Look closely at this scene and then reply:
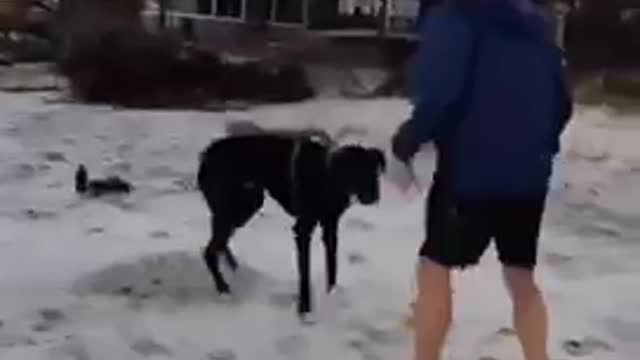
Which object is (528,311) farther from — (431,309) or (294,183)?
(294,183)

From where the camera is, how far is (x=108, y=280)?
736 centimetres

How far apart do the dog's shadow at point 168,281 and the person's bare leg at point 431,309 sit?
1.83 metres

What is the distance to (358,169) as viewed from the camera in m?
6.58

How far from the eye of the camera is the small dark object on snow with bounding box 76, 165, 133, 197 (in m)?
9.84

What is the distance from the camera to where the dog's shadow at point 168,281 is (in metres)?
7.09

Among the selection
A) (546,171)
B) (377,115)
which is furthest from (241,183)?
(377,115)

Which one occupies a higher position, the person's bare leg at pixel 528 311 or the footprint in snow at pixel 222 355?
the person's bare leg at pixel 528 311

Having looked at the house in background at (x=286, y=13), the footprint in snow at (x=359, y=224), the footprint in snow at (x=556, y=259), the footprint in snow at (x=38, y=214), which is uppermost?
the footprint in snow at (x=556, y=259)

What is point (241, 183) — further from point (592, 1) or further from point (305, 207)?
point (592, 1)

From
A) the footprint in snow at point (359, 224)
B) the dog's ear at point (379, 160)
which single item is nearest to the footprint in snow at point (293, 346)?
the dog's ear at point (379, 160)

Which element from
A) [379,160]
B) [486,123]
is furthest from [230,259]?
[486,123]

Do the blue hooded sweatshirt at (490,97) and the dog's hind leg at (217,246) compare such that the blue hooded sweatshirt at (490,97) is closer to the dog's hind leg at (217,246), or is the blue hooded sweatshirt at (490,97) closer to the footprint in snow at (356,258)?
the dog's hind leg at (217,246)

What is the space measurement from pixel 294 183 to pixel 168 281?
981 millimetres

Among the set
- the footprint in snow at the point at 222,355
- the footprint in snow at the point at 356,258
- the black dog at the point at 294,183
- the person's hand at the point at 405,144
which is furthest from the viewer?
the footprint in snow at the point at 356,258
